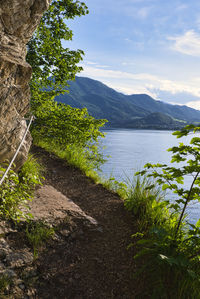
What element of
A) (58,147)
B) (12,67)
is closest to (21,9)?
(12,67)

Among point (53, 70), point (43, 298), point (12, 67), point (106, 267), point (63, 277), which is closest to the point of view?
point (43, 298)

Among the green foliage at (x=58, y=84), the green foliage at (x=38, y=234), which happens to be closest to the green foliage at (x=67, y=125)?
the green foliage at (x=58, y=84)

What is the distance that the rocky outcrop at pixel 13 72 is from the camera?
3717 mm

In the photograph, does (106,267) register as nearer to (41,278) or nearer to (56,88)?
(41,278)

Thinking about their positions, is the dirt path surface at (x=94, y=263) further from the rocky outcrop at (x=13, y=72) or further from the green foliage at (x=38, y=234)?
the rocky outcrop at (x=13, y=72)

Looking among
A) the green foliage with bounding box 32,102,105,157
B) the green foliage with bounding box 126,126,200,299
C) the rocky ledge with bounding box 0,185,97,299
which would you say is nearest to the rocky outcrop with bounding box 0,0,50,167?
the rocky ledge with bounding box 0,185,97,299

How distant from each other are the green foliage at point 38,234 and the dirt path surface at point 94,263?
149 mm

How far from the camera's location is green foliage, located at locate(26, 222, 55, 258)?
3129 mm

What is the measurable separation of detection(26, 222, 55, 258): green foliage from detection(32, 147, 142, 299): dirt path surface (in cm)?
15

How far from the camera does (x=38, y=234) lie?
10.6ft

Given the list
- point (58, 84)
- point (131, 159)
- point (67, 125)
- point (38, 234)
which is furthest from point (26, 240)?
point (131, 159)

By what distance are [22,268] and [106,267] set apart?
1328mm

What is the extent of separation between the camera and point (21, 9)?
4105mm

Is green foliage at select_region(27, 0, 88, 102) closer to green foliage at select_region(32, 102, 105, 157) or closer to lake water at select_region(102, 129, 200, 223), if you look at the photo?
green foliage at select_region(32, 102, 105, 157)
